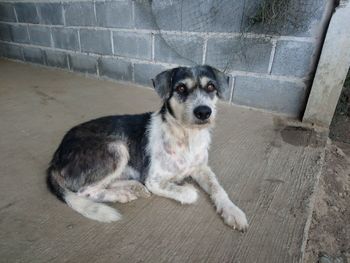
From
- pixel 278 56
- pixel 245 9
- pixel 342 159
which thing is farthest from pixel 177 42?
Result: pixel 342 159

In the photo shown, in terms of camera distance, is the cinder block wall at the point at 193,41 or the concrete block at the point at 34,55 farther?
the concrete block at the point at 34,55

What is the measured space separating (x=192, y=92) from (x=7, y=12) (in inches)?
259

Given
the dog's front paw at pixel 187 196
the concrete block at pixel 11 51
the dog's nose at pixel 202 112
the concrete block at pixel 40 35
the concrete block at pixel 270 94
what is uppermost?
the dog's nose at pixel 202 112

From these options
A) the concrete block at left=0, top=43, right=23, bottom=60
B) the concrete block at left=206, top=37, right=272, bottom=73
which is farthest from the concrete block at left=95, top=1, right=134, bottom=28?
the concrete block at left=0, top=43, right=23, bottom=60

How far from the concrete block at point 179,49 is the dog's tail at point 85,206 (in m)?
2.81

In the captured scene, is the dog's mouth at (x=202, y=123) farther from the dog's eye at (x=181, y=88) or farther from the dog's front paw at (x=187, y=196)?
the dog's front paw at (x=187, y=196)

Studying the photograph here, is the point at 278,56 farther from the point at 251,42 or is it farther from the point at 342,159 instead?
the point at 342,159

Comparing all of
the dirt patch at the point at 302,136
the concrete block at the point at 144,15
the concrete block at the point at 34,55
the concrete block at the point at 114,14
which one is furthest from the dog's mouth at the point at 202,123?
the concrete block at the point at 34,55

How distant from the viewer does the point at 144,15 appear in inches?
170

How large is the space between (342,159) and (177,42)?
2.77 meters

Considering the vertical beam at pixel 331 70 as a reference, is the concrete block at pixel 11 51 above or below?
below

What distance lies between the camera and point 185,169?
2.26m

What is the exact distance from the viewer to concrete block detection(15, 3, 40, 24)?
5863 millimetres

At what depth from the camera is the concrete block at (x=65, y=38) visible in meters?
5.39
